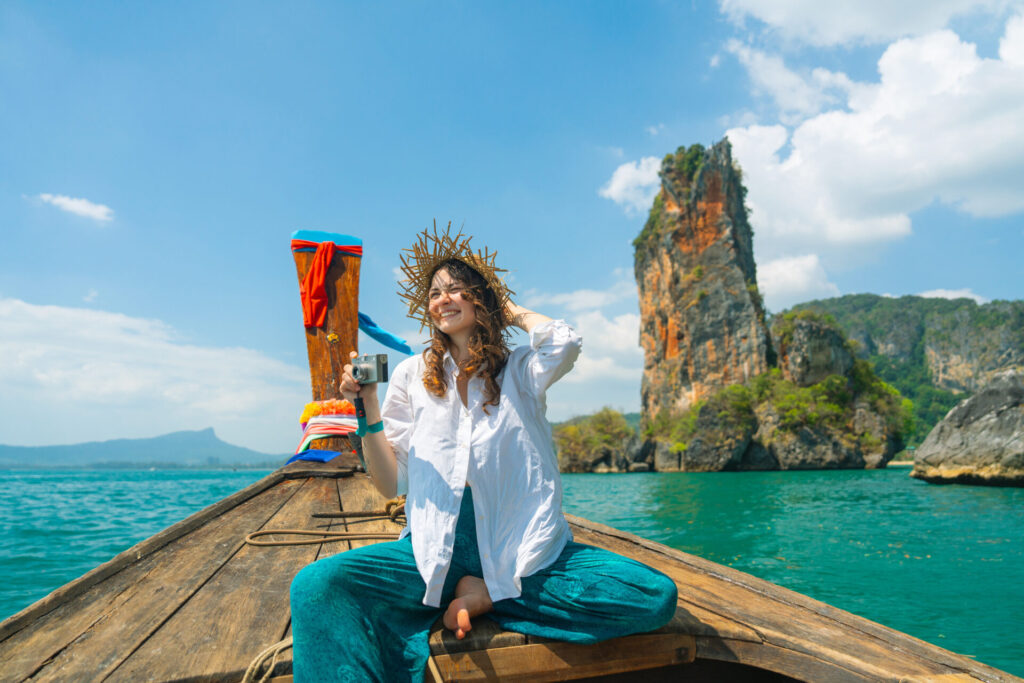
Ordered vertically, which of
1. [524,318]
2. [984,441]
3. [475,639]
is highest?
[524,318]

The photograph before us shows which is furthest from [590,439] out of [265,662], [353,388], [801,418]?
[265,662]

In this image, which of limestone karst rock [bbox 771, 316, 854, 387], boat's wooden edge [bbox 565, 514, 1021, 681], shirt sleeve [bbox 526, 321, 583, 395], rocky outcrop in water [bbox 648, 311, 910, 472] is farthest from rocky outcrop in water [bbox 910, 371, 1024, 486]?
shirt sleeve [bbox 526, 321, 583, 395]

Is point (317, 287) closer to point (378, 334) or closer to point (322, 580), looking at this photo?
point (378, 334)

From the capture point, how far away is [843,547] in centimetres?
877

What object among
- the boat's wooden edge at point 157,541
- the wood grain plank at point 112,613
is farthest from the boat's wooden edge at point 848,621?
the boat's wooden edge at point 157,541

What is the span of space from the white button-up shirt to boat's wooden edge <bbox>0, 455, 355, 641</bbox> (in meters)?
0.99

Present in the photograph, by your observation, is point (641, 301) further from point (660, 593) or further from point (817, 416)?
point (660, 593)

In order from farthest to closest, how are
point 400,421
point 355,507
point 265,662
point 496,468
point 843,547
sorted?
point 843,547, point 355,507, point 400,421, point 496,468, point 265,662

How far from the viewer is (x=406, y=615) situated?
1.44m

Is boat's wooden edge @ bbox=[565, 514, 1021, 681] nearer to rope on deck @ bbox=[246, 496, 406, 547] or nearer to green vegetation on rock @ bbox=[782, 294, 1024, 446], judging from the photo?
rope on deck @ bbox=[246, 496, 406, 547]

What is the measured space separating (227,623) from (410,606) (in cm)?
47

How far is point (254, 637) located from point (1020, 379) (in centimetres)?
2789

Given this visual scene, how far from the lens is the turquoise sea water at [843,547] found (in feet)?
17.5

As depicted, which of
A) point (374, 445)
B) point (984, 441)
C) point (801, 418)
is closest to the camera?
point (374, 445)
